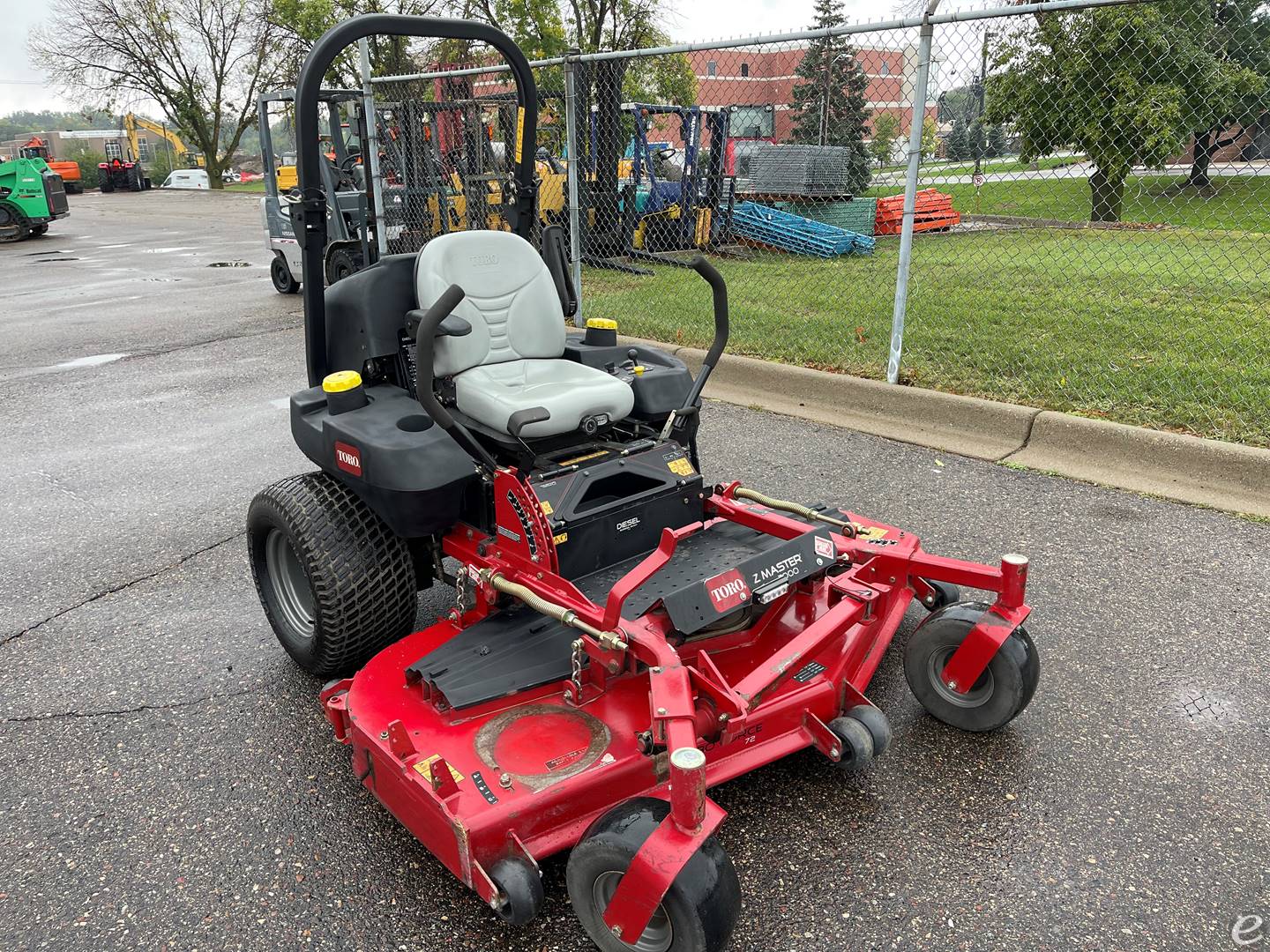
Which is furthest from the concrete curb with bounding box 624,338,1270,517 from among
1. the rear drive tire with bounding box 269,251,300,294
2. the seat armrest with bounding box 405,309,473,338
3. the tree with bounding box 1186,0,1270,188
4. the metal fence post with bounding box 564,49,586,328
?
the rear drive tire with bounding box 269,251,300,294

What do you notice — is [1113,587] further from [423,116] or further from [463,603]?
[423,116]

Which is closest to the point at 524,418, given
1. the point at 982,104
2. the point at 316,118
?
the point at 316,118

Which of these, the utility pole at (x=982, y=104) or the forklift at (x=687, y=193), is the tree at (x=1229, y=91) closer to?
the utility pole at (x=982, y=104)

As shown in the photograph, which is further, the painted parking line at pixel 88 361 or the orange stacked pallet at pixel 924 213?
the orange stacked pallet at pixel 924 213

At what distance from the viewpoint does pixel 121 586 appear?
3963 millimetres

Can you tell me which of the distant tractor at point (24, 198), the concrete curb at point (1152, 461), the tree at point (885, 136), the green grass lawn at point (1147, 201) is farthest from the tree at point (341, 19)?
the concrete curb at point (1152, 461)

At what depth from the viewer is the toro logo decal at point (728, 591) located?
8.17 ft

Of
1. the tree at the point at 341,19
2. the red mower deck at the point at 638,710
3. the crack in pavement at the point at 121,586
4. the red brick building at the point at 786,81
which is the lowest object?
A: the crack in pavement at the point at 121,586

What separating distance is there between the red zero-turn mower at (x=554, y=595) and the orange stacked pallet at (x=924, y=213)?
22.0ft

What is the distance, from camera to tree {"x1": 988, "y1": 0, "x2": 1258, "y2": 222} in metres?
6.24

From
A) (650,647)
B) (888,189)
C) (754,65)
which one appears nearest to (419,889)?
(650,647)

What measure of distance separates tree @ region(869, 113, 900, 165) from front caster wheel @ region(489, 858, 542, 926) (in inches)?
302

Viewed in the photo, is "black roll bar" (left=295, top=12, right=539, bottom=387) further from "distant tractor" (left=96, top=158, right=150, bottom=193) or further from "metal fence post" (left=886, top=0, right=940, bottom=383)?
"distant tractor" (left=96, top=158, right=150, bottom=193)

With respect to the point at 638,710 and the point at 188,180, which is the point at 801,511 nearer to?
the point at 638,710
